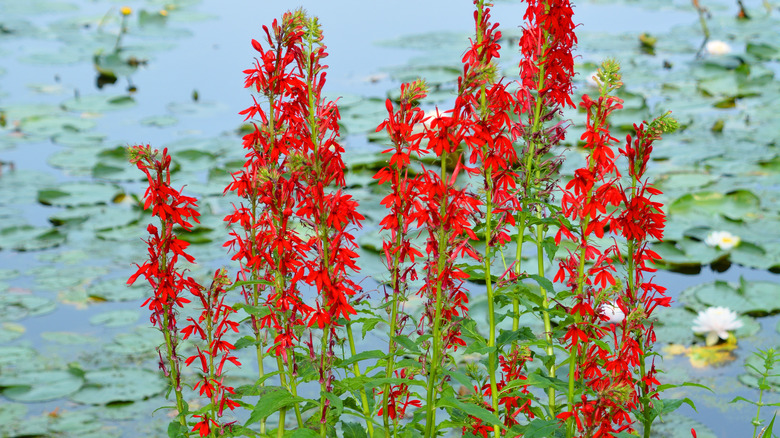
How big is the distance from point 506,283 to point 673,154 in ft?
12.2

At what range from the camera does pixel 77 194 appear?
15.8ft

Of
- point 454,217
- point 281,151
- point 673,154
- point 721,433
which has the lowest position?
point 721,433

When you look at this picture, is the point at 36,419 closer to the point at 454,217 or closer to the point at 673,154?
the point at 454,217

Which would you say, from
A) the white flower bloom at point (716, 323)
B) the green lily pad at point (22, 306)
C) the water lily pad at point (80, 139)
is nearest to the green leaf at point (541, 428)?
the white flower bloom at point (716, 323)

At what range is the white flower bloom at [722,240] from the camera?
409cm

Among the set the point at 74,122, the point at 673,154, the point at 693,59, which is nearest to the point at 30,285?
the point at 74,122

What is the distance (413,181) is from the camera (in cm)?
165

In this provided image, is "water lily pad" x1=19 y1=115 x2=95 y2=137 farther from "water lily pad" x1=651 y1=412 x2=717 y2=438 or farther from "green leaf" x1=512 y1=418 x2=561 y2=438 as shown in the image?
"green leaf" x1=512 y1=418 x2=561 y2=438

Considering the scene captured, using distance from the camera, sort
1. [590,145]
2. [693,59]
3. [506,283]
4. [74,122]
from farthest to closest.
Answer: [693,59], [74,122], [506,283], [590,145]

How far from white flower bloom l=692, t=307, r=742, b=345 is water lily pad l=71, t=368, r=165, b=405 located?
2.22 m

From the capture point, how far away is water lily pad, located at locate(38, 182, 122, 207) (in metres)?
4.72

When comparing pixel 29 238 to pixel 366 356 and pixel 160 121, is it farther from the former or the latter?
pixel 366 356

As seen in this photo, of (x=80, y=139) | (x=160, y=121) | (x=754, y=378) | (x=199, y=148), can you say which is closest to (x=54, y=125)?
(x=80, y=139)

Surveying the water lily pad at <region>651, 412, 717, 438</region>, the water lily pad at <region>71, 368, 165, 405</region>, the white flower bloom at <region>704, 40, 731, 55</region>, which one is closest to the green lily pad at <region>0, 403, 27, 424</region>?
the water lily pad at <region>71, 368, 165, 405</region>
